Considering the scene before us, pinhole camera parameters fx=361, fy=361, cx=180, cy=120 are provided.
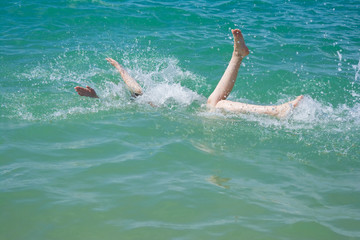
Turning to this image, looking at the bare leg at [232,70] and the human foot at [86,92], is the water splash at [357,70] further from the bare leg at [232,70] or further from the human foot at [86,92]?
the human foot at [86,92]

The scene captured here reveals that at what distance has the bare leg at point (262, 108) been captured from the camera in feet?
17.0

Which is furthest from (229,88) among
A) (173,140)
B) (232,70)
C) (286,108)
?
(173,140)

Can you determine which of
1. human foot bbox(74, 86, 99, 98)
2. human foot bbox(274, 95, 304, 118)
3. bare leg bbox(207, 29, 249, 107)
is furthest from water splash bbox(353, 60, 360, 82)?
human foot bbox(74, 86, 99, 98)

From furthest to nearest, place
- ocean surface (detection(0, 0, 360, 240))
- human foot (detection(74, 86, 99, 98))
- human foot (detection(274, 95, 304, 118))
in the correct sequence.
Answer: human foot (detection(74, 86, 99, 98)) → human foot (detection(274, 95, 304, 118)) → ocean surface (detection(0, 0, 360, 240))

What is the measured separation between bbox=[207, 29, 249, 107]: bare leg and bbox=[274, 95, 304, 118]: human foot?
2.88 ft

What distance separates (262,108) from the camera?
5.43 meters

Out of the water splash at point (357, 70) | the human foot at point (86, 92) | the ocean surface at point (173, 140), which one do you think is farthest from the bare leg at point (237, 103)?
the water splash at point (357, 70)

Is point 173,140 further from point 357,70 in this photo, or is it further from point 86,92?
point 357,70

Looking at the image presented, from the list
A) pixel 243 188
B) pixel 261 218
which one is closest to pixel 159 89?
pixel 243 188

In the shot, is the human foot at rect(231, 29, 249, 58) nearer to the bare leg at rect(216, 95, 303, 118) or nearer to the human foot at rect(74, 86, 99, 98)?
the bare leg at rect(216, 95, 303, 118)

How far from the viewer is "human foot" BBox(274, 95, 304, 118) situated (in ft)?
16.9

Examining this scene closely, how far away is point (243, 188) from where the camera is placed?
143 inches

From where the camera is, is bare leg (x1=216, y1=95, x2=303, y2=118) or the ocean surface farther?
bare leg (x1=216, y1=95, x2=303, y2=118)

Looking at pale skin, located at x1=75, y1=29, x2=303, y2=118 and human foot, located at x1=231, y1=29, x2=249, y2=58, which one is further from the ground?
human foot, located at x1=231, y1=29, x2=249, y2=58
